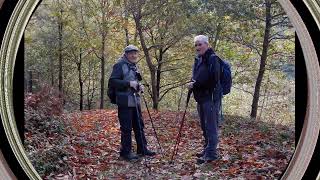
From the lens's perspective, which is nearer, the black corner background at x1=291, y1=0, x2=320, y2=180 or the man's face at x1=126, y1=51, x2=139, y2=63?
the black corner background at x1=291, y1=0, x2=320, y2=180

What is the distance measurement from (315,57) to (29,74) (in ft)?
3.78

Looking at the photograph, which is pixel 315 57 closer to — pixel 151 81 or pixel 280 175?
pixel 280 175

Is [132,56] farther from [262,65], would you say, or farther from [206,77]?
[262,65]

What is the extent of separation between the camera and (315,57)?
6.60 ft

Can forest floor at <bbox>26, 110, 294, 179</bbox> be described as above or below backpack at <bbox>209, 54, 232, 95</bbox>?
below

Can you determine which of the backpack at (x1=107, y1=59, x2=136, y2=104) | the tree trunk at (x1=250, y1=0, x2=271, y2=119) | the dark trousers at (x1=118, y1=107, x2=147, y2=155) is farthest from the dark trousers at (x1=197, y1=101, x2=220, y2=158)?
the backpack at (x1=107, y1=59, x2=136, y2=104)

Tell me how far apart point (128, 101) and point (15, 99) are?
465mm

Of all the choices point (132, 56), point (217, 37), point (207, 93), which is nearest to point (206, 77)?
point (207, 93)

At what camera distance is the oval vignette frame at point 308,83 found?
2.02m

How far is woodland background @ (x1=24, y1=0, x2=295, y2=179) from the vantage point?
2.16 metres

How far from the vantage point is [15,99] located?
2174mm

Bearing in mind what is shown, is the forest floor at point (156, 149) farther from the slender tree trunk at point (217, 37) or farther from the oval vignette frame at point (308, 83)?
the slender tree trunk at point (217, 37)

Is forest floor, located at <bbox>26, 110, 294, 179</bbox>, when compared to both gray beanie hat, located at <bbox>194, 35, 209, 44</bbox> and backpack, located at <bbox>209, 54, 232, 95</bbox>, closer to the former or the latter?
backpack, located at <bbox>209, 54, 232, 95</bbox>

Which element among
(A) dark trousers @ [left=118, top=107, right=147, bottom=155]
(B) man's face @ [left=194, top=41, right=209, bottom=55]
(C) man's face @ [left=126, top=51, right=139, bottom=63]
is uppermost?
(B) man's face @ [left=194, top=41, right=209, bottom=55]
